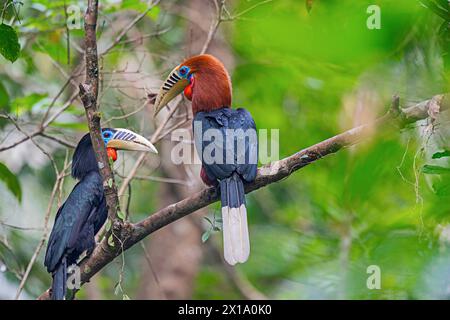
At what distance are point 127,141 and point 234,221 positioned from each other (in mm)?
834

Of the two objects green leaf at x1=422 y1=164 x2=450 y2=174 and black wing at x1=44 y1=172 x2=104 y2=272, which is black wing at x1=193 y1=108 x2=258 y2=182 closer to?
black wing at x1=44 y1=172 x2=104 y2=272

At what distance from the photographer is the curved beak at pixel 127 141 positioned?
12.5ft

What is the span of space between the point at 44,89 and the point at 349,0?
8.75ft

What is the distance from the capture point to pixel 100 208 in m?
3.97

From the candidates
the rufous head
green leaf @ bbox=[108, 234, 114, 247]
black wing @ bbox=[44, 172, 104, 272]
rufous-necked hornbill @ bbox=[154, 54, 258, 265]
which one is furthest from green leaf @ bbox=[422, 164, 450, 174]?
black wing @ bbox=[44, 172, 104, 272]

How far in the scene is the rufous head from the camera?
3918 mm

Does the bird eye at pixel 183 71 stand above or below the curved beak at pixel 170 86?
above

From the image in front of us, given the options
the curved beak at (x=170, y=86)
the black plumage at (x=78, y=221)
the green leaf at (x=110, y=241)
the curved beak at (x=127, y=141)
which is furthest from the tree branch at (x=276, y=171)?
the curved beak at (x=170, y=86)

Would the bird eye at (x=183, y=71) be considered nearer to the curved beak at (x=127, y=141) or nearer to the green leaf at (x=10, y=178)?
the curved beak at (x=127, y=141)

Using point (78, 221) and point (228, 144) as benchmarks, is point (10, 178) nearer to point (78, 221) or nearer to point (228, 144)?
point (78, 221)

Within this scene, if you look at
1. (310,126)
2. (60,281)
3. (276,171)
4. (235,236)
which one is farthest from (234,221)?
(310,126)

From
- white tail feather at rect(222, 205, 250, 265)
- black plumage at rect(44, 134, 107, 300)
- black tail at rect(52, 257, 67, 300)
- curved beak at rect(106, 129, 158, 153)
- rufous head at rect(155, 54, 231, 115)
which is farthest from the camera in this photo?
rufous head at rect(155, 54, 231, 115)

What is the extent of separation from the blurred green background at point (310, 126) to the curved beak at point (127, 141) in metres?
0.36

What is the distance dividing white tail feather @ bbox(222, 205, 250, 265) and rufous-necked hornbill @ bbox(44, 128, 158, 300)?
0.60 metres
